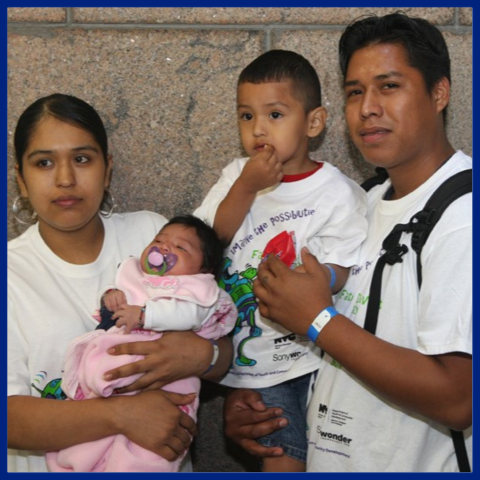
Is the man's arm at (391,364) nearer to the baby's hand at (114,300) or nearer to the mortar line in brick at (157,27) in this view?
the baby's hand at (114,300)

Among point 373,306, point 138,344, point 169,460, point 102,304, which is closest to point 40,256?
point 102,304

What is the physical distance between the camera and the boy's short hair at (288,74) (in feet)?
9.79

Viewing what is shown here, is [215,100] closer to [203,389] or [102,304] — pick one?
[102,304]

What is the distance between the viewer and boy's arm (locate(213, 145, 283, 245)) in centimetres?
293

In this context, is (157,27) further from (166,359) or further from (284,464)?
(284,464)

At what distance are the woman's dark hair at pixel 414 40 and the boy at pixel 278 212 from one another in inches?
13.0

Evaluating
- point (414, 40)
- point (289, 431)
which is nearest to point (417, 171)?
point (414, 40)

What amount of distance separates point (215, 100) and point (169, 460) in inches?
66.6

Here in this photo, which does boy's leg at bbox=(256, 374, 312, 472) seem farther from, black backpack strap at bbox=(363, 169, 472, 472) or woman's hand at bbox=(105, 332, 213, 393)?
black backpack strap at bbox=(363, 169, 472, 472)

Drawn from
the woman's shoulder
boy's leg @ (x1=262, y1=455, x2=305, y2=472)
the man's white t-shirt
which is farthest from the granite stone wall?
boy's leg @ (x1=262, y1=455, x2=305, y2=472)

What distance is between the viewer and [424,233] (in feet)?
8.15

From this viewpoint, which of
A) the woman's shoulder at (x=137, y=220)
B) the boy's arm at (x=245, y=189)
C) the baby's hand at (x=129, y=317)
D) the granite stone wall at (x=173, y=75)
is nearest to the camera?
the baby's hand at (x=129, y=317)

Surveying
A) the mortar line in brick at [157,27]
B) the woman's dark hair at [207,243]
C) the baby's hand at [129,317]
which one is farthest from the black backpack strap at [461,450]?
the mortar line in brick at [157,27]

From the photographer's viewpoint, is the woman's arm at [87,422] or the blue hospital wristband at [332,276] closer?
the woman's arm at [87,422]
